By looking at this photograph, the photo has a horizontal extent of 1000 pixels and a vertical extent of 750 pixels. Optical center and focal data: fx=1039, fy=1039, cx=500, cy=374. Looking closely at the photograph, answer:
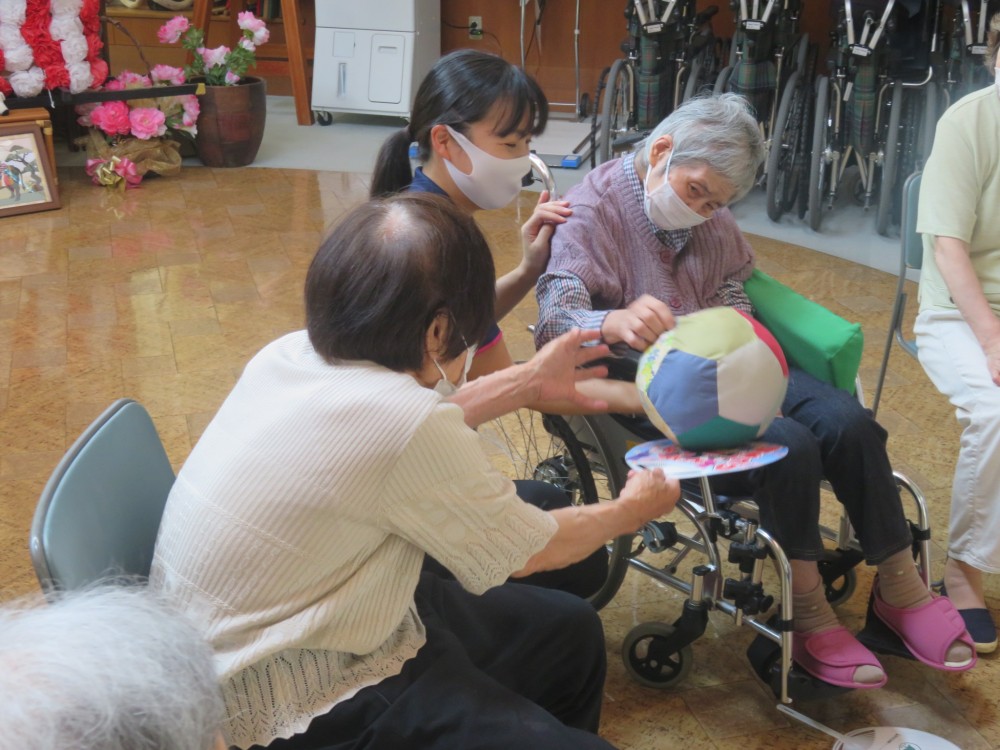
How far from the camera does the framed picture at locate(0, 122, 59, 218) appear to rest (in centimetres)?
446

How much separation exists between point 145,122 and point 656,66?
2.42 meters

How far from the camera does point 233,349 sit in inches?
129

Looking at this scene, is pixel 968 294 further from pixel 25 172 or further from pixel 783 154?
pixel 25 172

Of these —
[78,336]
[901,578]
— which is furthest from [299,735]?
[78,336]

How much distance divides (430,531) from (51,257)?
3379mm

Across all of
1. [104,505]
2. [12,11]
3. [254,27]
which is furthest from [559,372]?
[254,27]

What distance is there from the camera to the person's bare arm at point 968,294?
1.95 meters

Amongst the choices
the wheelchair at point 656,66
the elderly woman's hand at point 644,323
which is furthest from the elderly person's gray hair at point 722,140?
the wheelchair at point 656,66

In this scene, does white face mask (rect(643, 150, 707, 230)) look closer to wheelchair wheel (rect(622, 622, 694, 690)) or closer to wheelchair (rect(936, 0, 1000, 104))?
wheelchair wheel (rect(622, 622, 694, 690))

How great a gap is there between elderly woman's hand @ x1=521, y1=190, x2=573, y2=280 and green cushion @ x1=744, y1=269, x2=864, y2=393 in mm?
379

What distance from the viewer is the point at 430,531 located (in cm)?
115

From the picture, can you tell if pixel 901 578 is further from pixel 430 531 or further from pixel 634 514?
pixel 430 531

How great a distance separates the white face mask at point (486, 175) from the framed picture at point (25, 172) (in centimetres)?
326

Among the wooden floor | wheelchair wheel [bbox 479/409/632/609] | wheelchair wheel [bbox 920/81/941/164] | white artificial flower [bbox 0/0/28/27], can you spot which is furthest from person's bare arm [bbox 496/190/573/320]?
white artificial flower [bbox 0/0/28/27]
